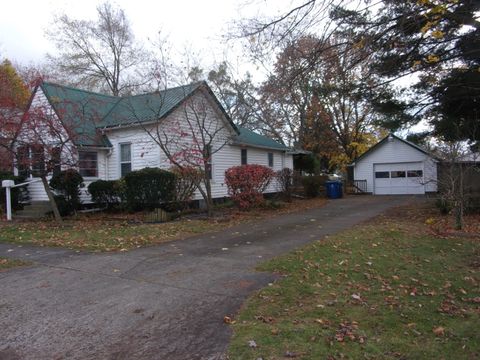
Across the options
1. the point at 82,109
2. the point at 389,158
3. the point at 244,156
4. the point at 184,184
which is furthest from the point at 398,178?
the point at 82,109

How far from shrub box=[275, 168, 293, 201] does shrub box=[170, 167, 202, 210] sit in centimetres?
638

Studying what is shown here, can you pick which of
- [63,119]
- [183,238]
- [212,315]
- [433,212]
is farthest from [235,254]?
[433,212]

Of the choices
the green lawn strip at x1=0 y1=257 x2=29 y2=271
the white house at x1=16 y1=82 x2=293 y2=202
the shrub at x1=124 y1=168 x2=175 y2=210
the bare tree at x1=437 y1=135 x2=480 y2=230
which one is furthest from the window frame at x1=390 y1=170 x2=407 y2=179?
the green lawn strip at x1=0 y1=257 x2=29 y2=271

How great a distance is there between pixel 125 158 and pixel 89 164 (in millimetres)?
1491

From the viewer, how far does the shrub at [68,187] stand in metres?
15.6

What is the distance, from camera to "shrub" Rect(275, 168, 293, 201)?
21133 mm

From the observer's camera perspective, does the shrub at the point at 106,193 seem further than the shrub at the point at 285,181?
No

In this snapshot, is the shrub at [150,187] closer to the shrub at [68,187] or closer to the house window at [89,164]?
the shrub at [68,187]

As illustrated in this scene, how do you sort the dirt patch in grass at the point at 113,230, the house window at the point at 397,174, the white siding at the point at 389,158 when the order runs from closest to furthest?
the dirt patch in grass at the point at 113,230
the white siding at the point at 389,158
the house window at the point at 397,174

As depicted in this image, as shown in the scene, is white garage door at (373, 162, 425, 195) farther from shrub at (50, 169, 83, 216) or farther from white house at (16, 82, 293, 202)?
shrub at (50, 169, 83, 216)

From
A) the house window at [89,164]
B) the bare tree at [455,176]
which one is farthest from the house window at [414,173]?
the house window at [89,164]

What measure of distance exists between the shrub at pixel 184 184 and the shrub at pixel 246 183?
4.47 feet

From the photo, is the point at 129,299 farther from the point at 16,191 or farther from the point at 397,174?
the point at 397,174

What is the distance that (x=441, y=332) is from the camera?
418cm
